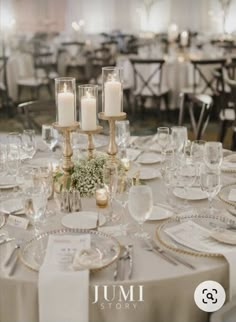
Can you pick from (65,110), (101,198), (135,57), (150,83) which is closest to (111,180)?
(101,198)

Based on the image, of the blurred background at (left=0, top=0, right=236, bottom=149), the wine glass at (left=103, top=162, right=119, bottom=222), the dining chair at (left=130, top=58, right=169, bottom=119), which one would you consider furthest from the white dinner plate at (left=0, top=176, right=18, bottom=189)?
the dining chair at (left=130, top=58, right=169, bottom=119)

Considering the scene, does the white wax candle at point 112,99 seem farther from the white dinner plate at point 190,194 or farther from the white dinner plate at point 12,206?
the white dinner plate at point 12,206

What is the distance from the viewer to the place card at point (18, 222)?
1.73 meters

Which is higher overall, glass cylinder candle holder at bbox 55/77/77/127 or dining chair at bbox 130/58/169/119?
glass cylinder candle holder at bbox 55/77/77/127

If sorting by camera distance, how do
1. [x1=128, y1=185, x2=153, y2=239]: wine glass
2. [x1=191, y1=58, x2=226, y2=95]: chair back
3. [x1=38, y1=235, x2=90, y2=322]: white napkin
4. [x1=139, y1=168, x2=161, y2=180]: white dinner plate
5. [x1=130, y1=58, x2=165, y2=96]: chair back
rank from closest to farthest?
[x1=38, y1=235, x2=90, y2=322]: white napkin < [x1=128, y1=185, x2=153, y2=239]: wine glass < [x1=139, y1=168, x2=161, y2=180]: white dinner plate < [x1=191, y1=58, x2=226, y2=95]: chair back < [x1=130, y1=58, x2=165, y2=96]: chair back

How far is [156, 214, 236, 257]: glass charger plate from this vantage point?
1563 mm

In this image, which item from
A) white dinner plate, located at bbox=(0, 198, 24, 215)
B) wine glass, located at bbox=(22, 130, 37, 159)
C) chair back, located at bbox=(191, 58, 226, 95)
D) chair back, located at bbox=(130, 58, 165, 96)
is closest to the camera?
white dinner plate, located at bbox=(0, 198, 24, 215)

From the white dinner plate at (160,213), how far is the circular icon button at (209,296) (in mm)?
371

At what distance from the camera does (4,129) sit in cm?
618

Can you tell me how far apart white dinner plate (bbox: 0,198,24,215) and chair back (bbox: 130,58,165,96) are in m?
4.55

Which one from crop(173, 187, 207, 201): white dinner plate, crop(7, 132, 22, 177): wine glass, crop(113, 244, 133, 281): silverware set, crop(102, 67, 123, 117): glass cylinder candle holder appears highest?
crop(102, 67, 123, 117): glass cylinder candle holder

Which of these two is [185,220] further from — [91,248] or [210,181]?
[91,248]

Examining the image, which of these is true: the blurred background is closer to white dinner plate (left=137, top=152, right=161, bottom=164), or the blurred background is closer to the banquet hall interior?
white dinner plate (left=137, top=152, right=161, bottom=164)

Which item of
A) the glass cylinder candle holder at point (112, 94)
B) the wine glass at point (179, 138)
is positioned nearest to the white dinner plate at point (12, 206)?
the glass cylinder candle holder at point (112, 94)
